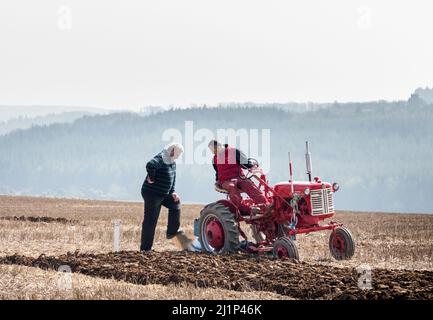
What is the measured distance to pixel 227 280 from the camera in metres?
10.1

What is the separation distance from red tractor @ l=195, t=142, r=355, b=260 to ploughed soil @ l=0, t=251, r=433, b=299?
0.75 m

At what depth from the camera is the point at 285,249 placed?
12562mm

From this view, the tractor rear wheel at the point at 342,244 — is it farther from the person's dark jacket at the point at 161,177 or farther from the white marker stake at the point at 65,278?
the white marker stake at the point at 65,278

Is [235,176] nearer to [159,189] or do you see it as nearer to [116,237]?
[159,189]

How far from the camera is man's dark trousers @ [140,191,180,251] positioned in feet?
45.8

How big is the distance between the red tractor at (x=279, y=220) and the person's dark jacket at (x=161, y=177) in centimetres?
89

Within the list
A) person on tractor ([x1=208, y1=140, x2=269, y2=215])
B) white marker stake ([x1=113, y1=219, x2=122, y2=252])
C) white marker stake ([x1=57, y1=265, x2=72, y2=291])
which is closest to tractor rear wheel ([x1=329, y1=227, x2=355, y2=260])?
person on tractor ([x1=208, y1=140, x2=269, y2=215])

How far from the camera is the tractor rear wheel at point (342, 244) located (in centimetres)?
1368

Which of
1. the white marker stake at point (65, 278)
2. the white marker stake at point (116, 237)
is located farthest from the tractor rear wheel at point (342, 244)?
the white marker stake at point (65, 278)

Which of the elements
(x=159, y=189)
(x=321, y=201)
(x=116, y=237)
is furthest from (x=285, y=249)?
(x=116, y=237)

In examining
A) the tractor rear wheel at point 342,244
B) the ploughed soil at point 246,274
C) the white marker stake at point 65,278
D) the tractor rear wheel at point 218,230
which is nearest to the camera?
the ploughed soil at point 246,274

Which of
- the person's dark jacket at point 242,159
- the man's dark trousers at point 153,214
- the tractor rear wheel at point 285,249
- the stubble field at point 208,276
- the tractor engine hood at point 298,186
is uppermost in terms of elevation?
the person's dark jacket at point 242,159

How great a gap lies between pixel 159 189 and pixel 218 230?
1.37 metres
